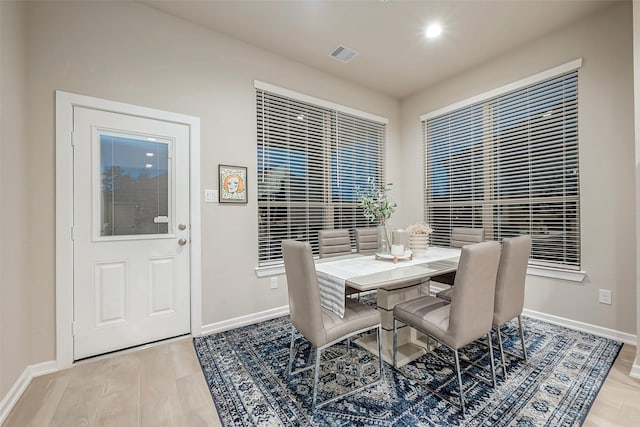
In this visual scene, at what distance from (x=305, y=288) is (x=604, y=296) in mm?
2925

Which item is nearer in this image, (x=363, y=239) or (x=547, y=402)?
(x=547, y=402)

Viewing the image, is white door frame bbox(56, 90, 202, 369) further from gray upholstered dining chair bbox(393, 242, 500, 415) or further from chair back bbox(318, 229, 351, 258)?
gray upholstered dining chair bbox(393, 242, 500, 415)

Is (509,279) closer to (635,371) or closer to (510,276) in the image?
(510,276)

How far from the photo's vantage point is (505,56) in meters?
3.22

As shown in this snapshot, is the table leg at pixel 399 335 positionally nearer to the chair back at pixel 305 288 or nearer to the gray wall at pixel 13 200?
the chair back at pixel 305 288

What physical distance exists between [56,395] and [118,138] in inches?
75.7

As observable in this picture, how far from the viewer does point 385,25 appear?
2.72 metres

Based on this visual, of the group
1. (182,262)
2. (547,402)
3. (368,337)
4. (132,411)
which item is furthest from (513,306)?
(182,262)

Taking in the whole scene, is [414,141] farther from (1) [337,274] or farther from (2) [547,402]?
(2) [547,402]

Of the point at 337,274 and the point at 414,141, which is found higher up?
the point at 414,141

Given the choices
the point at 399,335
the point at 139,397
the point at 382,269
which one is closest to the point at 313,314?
the point at 382,269

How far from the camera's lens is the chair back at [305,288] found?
157cm

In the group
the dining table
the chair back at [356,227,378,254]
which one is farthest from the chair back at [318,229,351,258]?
the dining table

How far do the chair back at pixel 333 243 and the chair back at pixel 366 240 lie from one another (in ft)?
0.40
